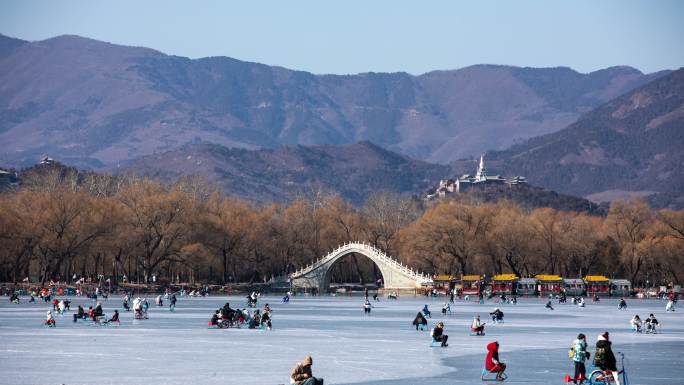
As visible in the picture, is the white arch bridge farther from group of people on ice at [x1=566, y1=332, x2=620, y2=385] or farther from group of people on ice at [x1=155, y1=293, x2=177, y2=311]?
group of people on ice at [x1=566, y1=332, x2=620, y2=385]

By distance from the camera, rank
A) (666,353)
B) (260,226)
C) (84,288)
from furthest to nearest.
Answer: (260,226) → (84,288) → (666,353)

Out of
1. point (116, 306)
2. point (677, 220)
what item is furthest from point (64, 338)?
point (677, 220)

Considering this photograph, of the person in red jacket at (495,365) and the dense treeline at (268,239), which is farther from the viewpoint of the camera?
the dense treeline at (268,239)

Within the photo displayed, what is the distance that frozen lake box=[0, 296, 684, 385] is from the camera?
39062 mm

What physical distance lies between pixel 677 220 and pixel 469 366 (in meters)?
116

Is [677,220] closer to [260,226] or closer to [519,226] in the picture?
[519,226]

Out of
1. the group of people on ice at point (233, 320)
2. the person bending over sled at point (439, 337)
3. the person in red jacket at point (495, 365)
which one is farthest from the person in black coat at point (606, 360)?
the group of people on ice at point (233, 320)

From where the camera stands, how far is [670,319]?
7800 cm

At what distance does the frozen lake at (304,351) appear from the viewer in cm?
3906

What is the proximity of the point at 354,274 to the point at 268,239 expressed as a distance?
91.3 feet

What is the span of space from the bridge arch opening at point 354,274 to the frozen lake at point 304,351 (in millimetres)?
79946

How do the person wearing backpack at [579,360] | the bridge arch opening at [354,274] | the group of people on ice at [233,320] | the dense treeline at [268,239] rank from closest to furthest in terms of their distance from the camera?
the person wearing backpack at [579,360] < the group of people on ice at [233,320] < the dense treeline at [268,239] < the bridge arch opening at [354,274]

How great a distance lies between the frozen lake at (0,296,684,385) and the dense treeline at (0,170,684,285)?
50123 mm

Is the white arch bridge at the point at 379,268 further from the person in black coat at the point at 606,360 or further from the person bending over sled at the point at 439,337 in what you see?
the person in black coat at the point at 606,360
